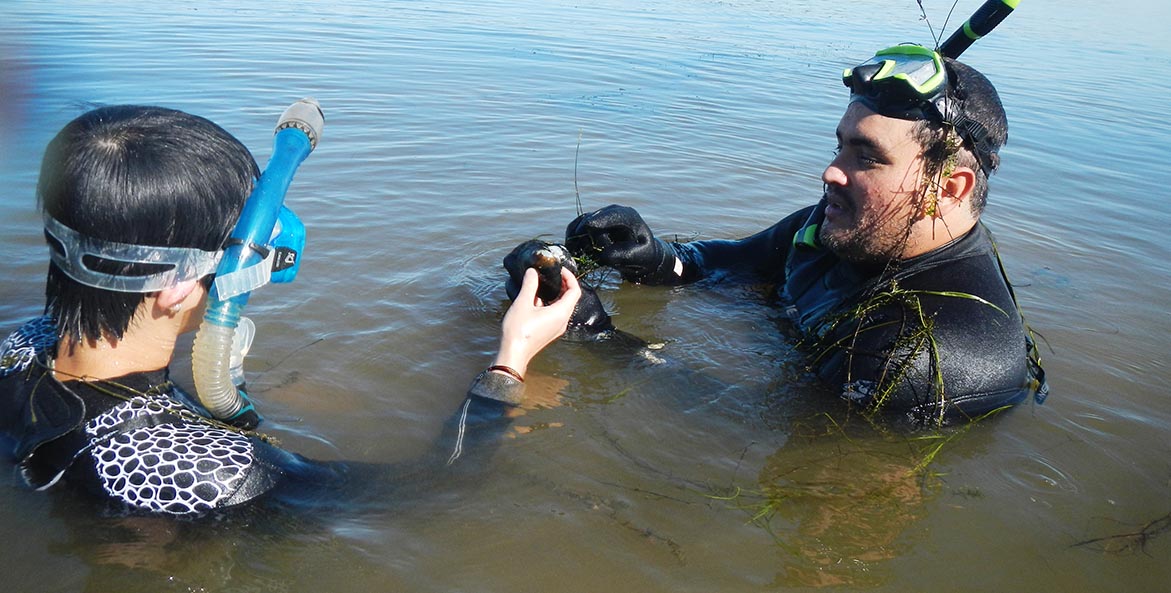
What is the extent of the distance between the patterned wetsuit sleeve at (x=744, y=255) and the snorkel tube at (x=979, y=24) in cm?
119

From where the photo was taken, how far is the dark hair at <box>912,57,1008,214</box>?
3359 mm

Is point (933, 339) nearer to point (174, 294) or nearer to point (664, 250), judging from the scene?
point (664, 250)

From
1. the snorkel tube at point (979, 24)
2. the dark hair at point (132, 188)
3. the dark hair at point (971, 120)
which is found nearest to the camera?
the dark hair at point (132, 188)

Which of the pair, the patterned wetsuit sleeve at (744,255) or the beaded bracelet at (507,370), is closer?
the beaded bracelet at (507,370)

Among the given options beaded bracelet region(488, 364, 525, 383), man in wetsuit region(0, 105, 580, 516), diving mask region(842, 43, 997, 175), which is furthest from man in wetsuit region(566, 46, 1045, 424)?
man in wetsuit region(0, 105, 580, 516)

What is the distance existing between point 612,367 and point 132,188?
2.16 metres

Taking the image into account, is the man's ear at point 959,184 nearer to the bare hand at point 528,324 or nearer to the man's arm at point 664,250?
the man's arm at point 664,250

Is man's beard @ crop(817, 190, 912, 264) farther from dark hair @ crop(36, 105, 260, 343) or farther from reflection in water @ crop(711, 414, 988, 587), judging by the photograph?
dark hair @ crop(36, 105, 260, 343)

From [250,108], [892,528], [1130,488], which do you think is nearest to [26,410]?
[892,528]

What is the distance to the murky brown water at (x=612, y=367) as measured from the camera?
2.49 meters

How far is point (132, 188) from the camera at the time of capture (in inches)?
80.7

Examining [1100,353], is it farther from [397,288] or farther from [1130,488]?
[397,288]

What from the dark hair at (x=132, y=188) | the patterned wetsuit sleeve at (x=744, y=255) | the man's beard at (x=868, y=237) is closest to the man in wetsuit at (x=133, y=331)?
the dark hair at (x=132, y=188)

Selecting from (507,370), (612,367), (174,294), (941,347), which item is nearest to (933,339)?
(941,347)
